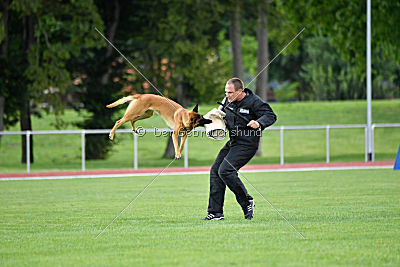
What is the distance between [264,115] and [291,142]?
28850mm

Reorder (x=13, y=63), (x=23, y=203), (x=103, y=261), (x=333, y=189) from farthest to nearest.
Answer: (x=13, y=63)
(x=333, y=189)
(x=23, y=203)
(x=103, y=261)

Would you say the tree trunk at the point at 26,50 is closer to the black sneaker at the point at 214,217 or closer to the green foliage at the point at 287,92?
the black sneaker at the point at 214,217

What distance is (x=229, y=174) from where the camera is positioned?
9.73m

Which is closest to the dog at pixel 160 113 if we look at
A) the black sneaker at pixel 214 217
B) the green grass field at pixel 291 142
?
the black sneaker at pixel 214 217

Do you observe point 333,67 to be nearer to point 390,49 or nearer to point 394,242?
point 390,49

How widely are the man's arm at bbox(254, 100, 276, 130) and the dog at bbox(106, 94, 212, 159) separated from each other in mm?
1031

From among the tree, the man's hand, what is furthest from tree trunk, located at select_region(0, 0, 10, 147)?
the man's hand

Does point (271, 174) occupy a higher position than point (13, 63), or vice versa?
point (13, 63)

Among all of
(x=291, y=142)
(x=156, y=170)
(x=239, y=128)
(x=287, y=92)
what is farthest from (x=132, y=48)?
(x=287, y=92)

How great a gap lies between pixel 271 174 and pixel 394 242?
12356 millimetres

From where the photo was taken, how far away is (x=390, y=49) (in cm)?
2880

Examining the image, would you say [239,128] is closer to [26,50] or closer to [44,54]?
[44,54]

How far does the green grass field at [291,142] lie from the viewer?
30734mm

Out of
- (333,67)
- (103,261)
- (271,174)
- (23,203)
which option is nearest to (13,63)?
(271,174)
